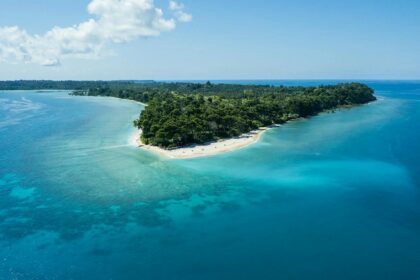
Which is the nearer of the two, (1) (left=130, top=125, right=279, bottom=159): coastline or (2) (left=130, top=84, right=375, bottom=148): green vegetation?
(1) (left=130, top=125, right=279, bottom=159): coastline

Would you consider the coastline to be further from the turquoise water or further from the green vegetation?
the turquoise water

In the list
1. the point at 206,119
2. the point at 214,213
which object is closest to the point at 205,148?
the point at 206,119

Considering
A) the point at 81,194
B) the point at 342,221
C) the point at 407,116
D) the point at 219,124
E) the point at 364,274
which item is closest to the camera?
the point at 364,274

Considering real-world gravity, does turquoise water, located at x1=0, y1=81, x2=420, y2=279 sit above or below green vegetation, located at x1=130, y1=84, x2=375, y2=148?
below

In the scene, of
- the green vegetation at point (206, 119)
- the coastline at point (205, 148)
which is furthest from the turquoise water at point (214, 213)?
the green vegetation at point (206, 119)

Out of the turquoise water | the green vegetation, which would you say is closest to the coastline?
the green vegetation

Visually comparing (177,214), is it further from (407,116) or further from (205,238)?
(407,116)

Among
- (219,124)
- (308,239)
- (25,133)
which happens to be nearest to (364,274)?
(308,239)
